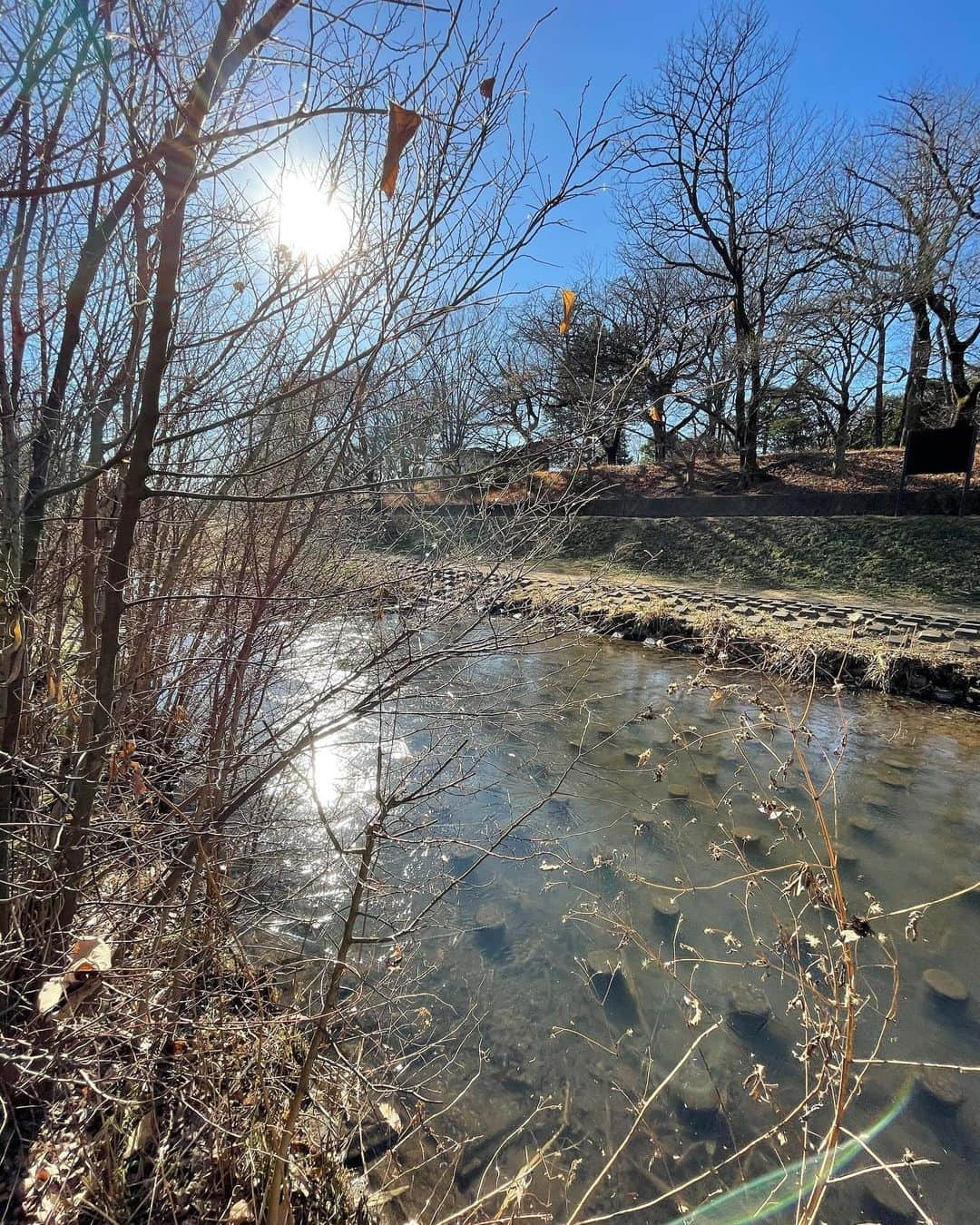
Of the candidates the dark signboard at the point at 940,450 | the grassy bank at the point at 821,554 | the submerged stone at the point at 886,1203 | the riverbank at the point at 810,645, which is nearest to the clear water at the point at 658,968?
the submerged stone at the point at 886,1203

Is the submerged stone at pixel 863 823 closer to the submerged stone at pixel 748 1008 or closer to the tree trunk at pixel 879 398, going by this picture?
the submerged stone at pixel 748 1008

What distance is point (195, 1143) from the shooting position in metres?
2.09

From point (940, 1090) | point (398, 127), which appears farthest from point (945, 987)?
point (398, 127)

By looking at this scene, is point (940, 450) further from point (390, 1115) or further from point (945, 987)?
point (390, 1115)

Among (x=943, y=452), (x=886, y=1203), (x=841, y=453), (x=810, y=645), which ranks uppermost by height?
(x=841, y=453)

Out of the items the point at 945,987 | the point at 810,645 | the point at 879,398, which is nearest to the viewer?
the point at 945,987

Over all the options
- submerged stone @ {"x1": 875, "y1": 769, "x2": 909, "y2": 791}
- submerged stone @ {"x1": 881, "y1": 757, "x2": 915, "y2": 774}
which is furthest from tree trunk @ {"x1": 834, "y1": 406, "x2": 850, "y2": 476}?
submerged stone @ {"x1": 875, "y1": 769, "x2": 909, "y2": 791}

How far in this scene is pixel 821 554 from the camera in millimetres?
13727

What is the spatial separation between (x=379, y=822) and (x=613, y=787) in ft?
14.3

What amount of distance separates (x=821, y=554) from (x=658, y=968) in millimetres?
12256

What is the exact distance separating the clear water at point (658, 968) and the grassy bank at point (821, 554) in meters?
5.26

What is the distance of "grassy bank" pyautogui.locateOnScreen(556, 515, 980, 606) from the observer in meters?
11.7

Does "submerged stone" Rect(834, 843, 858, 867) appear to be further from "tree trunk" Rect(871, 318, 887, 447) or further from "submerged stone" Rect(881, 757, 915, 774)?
"tree trunk" Rect(871, 318, 887, 447)

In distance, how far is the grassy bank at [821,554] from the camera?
459 inches
